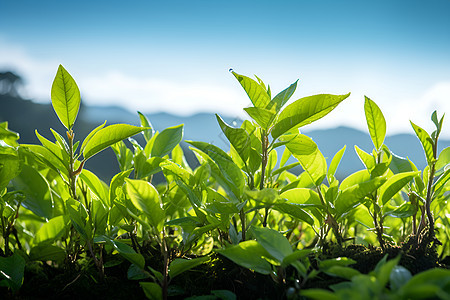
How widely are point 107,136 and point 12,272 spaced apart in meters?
0.27

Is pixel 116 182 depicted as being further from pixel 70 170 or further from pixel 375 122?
pixel 375 122

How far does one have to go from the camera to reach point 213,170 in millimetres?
553

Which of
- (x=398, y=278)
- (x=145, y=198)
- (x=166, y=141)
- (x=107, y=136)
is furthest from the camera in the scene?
(x=166, y=141)

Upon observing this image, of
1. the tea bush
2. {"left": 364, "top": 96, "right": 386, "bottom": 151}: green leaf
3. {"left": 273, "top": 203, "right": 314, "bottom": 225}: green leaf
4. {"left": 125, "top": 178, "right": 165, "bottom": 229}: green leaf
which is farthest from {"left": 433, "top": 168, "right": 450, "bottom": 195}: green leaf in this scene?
{"left": 125, "top": 178, "right": 165, "bottom": 229}: green leaf

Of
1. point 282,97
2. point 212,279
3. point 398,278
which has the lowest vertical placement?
point 212,279

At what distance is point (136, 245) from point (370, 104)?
51cm

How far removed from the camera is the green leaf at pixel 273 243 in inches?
16.8

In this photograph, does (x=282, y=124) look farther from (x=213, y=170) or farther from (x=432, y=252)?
(x=432, y=252)

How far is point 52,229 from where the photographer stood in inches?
24.1

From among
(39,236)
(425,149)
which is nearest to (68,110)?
(39,236)

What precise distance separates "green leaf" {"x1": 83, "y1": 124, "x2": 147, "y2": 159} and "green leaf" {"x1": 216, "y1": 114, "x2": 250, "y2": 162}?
0.15 meters

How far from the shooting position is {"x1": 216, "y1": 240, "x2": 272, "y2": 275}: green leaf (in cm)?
43

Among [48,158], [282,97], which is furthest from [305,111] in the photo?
[48,158]

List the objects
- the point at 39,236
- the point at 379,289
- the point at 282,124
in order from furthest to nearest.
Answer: the point at 39,236
the point at 282,124
the point at 379,289
